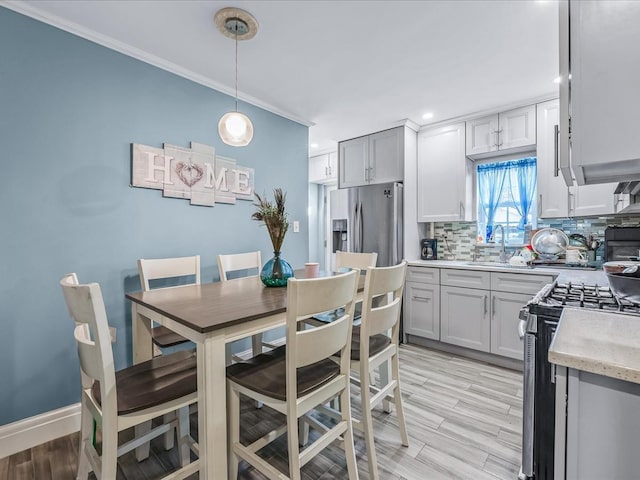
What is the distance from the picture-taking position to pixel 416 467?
158cm

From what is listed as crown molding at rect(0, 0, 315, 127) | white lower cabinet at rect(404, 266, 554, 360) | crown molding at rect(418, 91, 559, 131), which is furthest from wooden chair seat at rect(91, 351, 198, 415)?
crown molding at rect(418, 91, 559, 131)

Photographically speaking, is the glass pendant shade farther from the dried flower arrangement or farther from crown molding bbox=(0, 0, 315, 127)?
crown molding bbox=(0, 0, 315, 127)

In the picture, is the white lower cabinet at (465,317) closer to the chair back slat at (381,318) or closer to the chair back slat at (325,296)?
the chair back slat at (381,318)

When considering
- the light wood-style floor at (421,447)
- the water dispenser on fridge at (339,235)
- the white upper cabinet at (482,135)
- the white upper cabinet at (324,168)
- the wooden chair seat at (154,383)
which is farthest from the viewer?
the white upper cabinet at (324,168)

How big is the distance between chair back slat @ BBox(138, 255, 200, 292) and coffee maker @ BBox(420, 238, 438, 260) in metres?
2.56

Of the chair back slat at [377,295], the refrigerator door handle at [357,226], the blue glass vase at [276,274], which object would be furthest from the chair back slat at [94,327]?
the refrigerator door handle at [357,226]

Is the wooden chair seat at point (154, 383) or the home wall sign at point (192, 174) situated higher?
the home wall sign at point (192, 174)

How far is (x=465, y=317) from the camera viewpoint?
296cm

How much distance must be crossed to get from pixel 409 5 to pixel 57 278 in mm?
2623

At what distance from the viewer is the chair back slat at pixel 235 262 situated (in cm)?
235

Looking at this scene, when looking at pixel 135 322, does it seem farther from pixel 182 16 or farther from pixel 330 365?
pixel 182 16

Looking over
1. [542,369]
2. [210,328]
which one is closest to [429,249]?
[542,369]

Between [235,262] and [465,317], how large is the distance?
86.4 inches

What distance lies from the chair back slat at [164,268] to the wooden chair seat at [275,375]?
89 centimetres
